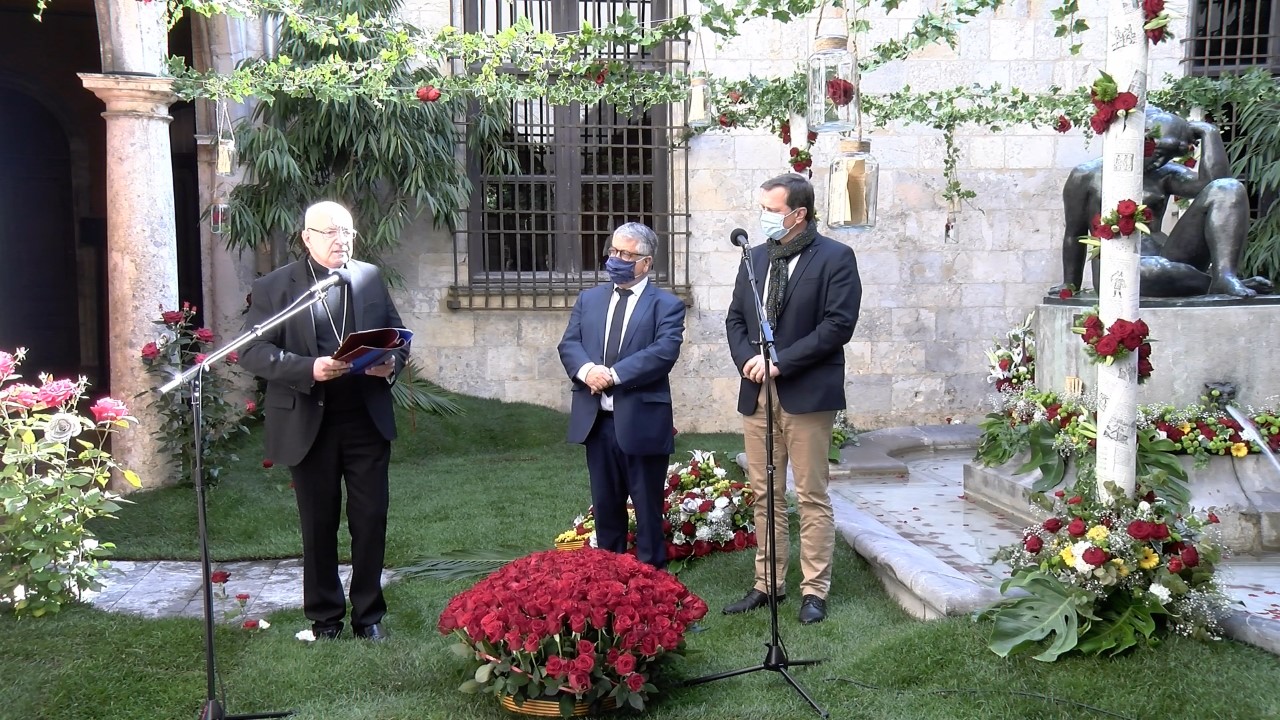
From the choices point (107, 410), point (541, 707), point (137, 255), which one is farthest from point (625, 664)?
point (137, 255)

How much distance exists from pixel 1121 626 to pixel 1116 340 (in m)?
0.93

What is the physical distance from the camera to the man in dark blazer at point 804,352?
4125 mm

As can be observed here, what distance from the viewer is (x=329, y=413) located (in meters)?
4.01

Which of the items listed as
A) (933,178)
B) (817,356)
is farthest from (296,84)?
(933,178)

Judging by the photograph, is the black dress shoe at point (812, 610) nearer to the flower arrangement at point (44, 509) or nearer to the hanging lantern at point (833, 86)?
the hanging lantern at point (833, 86)

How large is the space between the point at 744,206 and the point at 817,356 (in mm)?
6068

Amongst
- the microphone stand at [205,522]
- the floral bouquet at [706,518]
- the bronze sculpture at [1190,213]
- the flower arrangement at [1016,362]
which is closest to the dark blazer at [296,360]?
the microphone stand at [205,522]

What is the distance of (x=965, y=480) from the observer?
21.4ft

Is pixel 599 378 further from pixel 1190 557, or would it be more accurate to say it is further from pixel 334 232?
pixel 1190 557

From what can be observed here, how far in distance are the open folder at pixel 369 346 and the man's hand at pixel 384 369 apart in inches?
1.0

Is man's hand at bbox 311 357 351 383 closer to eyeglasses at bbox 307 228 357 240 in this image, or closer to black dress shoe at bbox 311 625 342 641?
eyeglasses at bbox 307 228 357 240

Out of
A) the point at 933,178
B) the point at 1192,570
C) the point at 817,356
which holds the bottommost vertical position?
the point at 1192,570

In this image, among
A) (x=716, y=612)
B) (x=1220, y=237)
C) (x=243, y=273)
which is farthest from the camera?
(x=243, y=273)

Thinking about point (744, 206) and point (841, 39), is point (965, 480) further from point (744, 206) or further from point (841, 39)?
point (744, 206)
